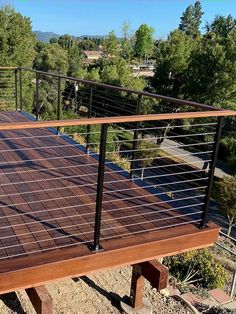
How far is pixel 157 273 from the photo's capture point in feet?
10.9

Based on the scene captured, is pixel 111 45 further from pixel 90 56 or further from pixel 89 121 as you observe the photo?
pixel 89 121

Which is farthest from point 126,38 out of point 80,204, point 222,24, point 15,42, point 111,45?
point 80,204

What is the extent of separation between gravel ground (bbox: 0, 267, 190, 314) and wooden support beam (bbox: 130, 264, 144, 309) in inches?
9.6

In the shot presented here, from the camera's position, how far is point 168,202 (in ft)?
12.5

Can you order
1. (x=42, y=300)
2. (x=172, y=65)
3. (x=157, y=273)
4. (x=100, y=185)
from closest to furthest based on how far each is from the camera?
(x=100, y=185) < (x=42, y=300) < (x=157, y=273) < (x=172, y=65)

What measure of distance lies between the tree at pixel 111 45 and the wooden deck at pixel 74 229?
37.5 metres

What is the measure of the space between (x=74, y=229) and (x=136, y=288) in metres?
1.32

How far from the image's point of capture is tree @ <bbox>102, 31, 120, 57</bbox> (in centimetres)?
3984

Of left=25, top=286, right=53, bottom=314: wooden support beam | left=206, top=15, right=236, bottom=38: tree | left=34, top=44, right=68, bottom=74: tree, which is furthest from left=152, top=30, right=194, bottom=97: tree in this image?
left=25, top=286, right=53, bottom=314: wooden support beam

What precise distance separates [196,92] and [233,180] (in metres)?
8.35

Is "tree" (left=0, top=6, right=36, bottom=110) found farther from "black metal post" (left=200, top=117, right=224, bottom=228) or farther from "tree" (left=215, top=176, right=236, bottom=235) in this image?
"black metal post" (left=200, top=117, right=224, bottom=228)

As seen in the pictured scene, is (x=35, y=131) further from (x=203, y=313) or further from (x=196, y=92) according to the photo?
(x=196, y=92)

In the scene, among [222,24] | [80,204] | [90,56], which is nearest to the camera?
[80,204]

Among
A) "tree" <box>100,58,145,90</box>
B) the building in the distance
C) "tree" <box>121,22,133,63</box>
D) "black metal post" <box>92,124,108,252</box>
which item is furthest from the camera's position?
the building in the distance
